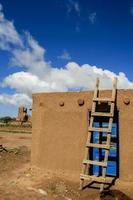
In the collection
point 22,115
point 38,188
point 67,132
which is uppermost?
point 22,115

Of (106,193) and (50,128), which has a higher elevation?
(50,128)

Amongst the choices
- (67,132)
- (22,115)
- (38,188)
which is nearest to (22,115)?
(22,115)

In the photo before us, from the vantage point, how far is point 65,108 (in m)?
9.80

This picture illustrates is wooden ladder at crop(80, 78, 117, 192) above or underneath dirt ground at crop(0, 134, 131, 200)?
above

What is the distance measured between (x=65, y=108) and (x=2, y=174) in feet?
9.10

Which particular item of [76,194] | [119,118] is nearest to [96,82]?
[119,118]

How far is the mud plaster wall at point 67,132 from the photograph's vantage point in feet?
29.0

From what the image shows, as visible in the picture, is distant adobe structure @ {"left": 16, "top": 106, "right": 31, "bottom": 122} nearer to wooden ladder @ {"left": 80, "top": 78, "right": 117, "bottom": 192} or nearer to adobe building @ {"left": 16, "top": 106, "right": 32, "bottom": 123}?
adobe building @ {"left": 16, "top": 106, "right": 32, "bottom": 123}

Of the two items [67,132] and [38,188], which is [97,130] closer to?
[67,132]

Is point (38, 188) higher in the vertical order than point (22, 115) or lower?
lower

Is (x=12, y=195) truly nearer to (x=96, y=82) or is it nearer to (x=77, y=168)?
(x=77, y=168)

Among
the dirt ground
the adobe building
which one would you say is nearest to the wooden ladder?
the dirt ground

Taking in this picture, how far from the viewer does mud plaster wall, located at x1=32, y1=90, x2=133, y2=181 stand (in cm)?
883

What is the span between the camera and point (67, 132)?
9672mm
